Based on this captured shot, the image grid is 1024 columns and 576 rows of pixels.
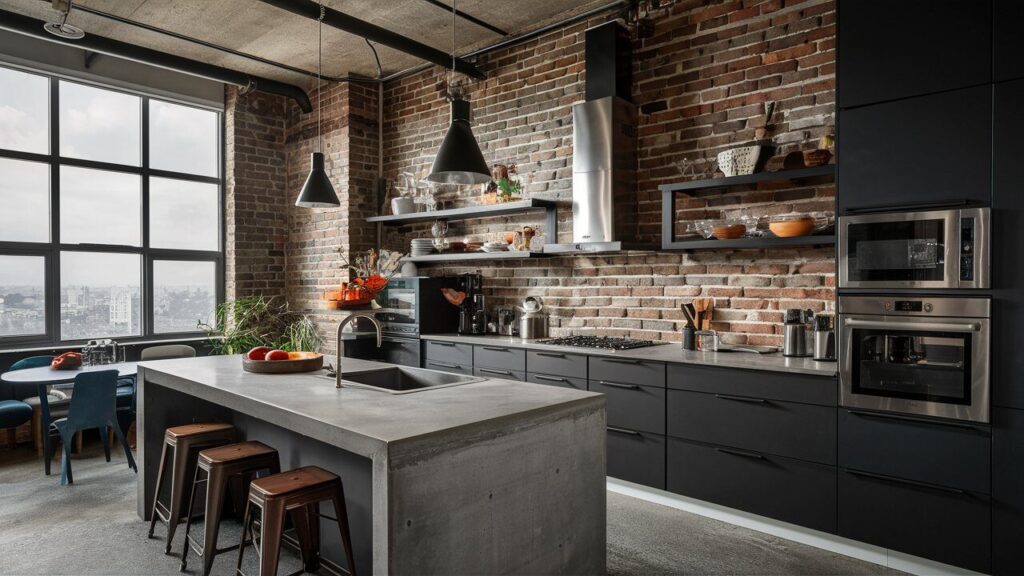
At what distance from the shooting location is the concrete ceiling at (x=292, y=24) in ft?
15.5

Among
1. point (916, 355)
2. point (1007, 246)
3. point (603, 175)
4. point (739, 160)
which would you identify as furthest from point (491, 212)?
point (1007, 246)

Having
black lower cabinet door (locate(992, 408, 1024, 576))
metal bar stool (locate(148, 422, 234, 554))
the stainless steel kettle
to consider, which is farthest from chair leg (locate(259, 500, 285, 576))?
black lower cabinet door (locate(992, 408, 1024, 576))

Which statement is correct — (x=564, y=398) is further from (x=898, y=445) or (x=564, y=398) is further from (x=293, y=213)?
(x=293, y=213)

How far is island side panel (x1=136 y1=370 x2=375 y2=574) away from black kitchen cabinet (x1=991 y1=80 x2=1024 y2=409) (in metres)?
2.67

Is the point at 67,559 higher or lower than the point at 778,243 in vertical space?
lower

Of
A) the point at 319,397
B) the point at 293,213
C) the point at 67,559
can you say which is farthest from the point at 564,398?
the point at 293,213

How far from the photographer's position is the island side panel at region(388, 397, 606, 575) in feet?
6.26

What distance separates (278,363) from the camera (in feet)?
10.4

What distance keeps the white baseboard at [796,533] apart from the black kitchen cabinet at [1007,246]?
836 millimetres

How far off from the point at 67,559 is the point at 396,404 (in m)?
2.07

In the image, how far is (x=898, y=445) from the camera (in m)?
2.93

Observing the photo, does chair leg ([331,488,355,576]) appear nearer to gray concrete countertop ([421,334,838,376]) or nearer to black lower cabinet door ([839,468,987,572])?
gray concrete countertop ([421,334,838,376])

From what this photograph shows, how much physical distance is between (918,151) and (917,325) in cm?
80

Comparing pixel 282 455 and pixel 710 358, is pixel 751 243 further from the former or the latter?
pixel 282 455
